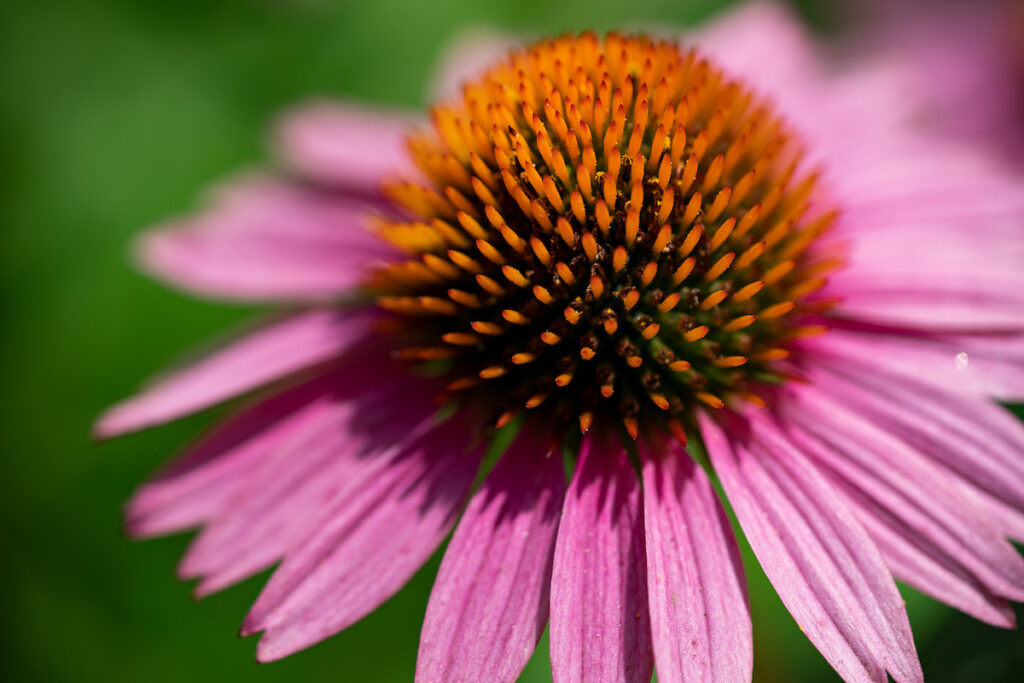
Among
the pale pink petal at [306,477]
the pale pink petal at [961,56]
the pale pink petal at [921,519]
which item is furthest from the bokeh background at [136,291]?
the pale pink petal at [306,477]

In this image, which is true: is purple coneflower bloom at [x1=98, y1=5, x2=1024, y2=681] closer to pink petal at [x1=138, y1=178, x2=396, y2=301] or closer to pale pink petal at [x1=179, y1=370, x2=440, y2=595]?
pale pink petal at [x1=179, y1=370, x2=440, y2=595]

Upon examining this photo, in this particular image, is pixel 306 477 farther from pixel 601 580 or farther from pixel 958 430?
pixel 958 430

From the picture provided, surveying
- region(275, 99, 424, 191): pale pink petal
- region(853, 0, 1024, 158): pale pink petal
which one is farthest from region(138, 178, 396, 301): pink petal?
region(853, 0, 1024, 158): pale pink petal

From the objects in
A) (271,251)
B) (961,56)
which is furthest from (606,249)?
(961,56)

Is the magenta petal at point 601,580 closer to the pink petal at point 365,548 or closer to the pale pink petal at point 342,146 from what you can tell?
→ the pink petal at point 365,548

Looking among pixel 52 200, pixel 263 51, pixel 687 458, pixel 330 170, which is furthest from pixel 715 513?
pixel 263 51

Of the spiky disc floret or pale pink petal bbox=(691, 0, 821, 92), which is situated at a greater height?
pale pink petal bbox=(691, 0, 821, 92)
